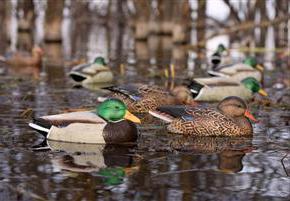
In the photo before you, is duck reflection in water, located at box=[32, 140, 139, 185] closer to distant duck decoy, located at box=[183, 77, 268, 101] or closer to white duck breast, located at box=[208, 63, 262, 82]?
distant duck decoy, located at box=[183, 77, 268, 101]

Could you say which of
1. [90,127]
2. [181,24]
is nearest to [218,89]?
[90,127]

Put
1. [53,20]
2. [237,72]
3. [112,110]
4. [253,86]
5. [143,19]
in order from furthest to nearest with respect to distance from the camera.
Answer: [143,19]
[53,20]
[237,72]
[253,86]
[112,110]

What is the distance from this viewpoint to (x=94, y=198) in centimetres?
716

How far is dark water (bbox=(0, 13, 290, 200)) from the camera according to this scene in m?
7.41

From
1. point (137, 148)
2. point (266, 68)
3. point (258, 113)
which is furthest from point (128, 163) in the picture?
point (266, 68)

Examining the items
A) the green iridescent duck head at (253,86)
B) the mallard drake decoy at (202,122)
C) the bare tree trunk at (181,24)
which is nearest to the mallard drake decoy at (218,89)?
the green iridescent duck head at (253,86)

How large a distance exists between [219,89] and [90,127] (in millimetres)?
4622

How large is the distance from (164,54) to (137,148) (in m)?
19.1

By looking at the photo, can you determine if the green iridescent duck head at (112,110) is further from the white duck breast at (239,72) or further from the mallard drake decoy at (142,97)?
the white duck breast at (239,72)

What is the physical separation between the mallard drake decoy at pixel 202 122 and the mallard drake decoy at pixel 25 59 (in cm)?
1117

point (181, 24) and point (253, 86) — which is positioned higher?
point (181, 24)

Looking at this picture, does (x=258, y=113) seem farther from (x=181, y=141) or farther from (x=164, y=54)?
(x=164, y=54)

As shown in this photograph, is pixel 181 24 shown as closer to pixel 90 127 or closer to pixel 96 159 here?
pixel 90 127

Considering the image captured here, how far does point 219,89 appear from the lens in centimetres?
1373
